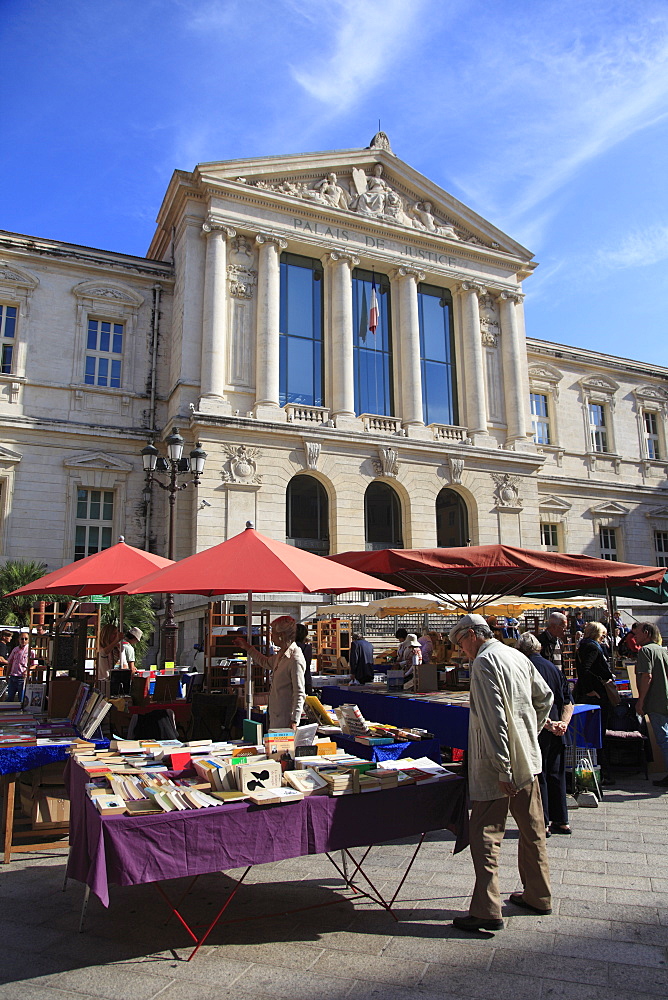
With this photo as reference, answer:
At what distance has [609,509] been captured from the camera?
3098cm

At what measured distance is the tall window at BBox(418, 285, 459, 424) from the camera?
26.4 m

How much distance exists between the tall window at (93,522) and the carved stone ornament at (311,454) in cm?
638

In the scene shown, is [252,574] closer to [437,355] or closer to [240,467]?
[240,467]

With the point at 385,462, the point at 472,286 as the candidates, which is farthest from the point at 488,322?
the point at 385,462

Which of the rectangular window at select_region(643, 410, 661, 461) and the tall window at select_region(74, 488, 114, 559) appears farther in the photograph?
the rectangular window at select_region(643, 410, 661, 461)

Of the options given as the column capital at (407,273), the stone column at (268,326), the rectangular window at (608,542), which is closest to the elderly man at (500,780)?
the stone column at (268,326)

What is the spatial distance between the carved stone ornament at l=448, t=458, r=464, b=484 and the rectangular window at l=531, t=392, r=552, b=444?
6.85m

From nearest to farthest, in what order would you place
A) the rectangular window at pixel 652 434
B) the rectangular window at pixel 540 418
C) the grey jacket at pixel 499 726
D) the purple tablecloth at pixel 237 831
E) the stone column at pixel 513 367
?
the purple tablecloth at pixel 237 831
the grey jacket at pixel 499 726
the stone column at pixel 513 367
the rectangular window at pixel 540 418
the rectangular window at pixel 652 434

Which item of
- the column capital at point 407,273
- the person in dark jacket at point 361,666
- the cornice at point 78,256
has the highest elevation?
the column capital at point 407,273

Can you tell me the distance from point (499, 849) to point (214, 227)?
73.4 feet

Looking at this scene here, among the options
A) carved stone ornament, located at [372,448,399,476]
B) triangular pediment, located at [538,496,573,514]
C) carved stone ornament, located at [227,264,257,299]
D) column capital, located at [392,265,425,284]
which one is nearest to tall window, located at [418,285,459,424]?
column capital, located at [392,265,425,284]

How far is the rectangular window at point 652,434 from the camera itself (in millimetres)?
33688

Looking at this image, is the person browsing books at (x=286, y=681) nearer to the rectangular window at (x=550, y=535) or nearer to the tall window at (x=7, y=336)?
the tall window at (x=7, y=336)

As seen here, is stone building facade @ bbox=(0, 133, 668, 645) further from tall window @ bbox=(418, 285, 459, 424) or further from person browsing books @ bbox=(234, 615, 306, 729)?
person browsing books @ bbox=(234, 615, 306, 729)
